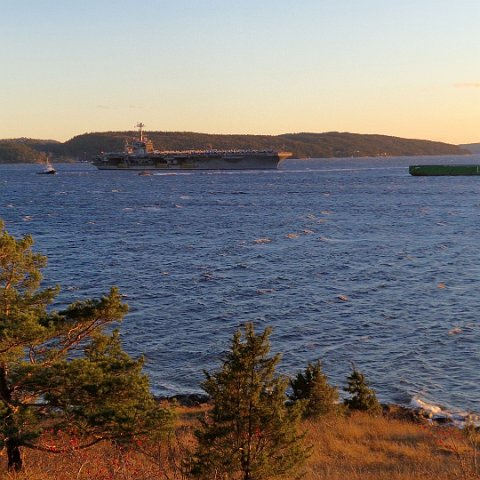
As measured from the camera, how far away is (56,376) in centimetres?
1211

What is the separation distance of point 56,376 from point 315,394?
11.9 meters

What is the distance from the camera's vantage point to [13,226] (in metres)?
81.1

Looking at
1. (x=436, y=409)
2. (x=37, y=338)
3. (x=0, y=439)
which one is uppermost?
(x=37, y=338)

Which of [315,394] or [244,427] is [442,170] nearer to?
[315,394]

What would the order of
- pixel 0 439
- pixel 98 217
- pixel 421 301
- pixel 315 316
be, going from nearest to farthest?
pixel 0 439, pixel 315 316, pixel 421 301, pixel 98 217

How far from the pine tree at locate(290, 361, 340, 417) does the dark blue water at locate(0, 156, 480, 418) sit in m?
4.32

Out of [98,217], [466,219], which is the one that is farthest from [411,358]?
[98,217]

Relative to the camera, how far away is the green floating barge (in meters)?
191

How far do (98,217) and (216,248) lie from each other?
35.6m

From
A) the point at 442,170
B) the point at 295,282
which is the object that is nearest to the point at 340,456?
the point at 295,282

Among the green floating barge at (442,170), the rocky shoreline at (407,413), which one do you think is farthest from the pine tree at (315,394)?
the green floating barge at (442,170)

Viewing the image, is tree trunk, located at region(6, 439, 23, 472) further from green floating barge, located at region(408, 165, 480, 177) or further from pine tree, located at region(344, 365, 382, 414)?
green floating barge, located at region(408, 165, 480, 177)

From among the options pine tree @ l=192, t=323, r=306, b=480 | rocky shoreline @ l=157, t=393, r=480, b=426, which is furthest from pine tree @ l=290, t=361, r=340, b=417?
pine tree @ l=192, t=323, r=306, b=480

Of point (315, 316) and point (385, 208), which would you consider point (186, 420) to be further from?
point (385, 208)
